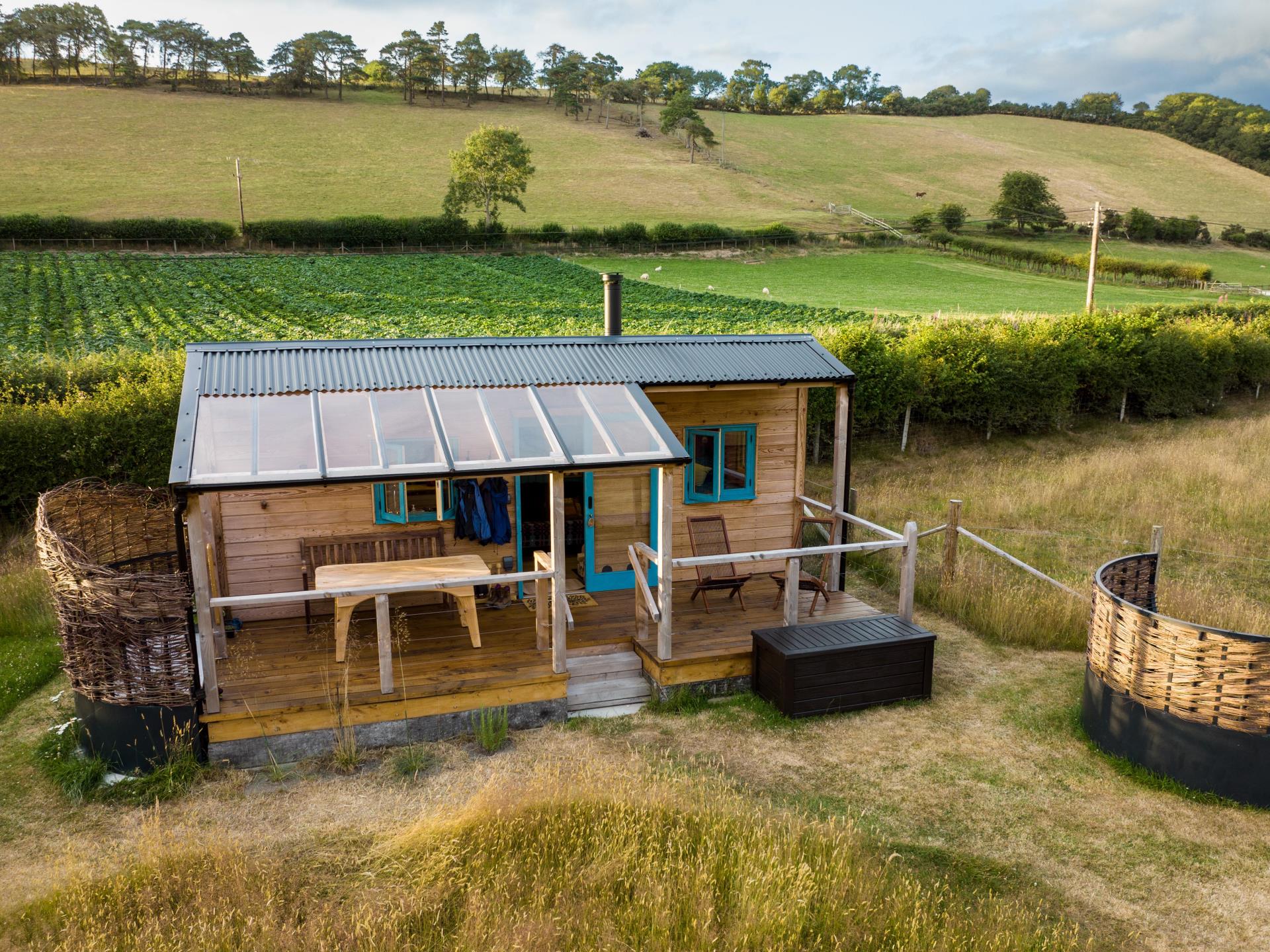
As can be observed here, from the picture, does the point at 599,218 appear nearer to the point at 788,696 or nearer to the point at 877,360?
the point at 877,360

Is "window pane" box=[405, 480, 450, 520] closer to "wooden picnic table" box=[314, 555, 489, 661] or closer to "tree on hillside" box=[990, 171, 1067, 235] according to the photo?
"wooden picnic table" box=[314, 555, 489, 661]

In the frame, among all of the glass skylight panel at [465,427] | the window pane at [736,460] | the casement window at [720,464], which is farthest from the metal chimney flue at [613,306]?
the glass skylight panel at [465,427]

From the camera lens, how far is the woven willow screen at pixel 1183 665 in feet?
21.2

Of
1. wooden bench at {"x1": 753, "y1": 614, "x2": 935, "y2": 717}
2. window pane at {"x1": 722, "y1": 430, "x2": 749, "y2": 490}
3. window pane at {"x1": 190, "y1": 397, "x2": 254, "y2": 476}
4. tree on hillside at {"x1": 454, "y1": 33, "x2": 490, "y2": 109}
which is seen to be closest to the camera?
window pane at {"x1": 190, "y1": 397, "x2": 254, "y2": 476}

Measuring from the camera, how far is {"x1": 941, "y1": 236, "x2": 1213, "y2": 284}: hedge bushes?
45.7 metres

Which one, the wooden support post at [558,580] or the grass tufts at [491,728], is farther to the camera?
the wooden support post at [558,580]

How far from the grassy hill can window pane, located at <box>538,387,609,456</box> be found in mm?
46635

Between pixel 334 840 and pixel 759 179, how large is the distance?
70.3 meters

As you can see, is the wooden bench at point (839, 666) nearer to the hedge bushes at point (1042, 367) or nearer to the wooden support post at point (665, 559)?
the wooden support post at point (665, 559)

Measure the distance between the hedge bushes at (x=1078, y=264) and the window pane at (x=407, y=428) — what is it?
4783 cm

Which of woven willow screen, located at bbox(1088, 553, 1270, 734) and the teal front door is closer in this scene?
woven willow screen, located at bbox(1088, 553, 1270, 734)

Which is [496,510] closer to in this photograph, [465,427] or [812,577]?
[465,427]

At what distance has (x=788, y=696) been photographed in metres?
7.98

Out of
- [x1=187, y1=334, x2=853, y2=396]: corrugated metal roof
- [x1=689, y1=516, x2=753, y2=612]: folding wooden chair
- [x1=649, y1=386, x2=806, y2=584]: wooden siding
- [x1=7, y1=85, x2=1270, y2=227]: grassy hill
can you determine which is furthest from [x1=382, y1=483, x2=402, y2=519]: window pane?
[x1=7, y1=85, x2=1270, y2=227]: grassy hill
